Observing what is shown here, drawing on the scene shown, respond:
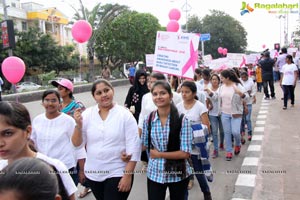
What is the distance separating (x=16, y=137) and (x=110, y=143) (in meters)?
0.95

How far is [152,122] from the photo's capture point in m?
2.76

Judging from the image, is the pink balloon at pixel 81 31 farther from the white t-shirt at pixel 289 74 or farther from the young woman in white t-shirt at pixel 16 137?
the young woman in white t-shirt at pixel 16 137

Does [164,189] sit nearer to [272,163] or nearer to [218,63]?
[272,163]

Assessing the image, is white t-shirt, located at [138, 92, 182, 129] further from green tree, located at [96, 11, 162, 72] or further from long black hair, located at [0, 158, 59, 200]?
green tree, located at [96, 11, 162, 72]

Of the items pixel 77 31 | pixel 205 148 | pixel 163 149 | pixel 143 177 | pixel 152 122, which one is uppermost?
pixel 77 31

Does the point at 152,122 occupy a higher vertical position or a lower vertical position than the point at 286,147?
higher

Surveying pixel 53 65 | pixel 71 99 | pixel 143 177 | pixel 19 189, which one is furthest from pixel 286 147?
pixel 53 65

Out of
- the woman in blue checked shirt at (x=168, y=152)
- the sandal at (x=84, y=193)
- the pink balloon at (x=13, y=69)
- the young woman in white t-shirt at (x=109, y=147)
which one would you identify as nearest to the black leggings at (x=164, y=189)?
the woman in blue checked shirt at (x=168, y=152)

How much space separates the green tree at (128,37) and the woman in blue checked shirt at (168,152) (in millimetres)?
30469

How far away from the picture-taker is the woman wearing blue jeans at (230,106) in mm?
5531

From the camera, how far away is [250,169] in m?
4.97

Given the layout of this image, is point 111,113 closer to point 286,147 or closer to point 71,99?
point 71,99

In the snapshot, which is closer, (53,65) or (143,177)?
(143,177)

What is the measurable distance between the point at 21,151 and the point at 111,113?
1010mm
